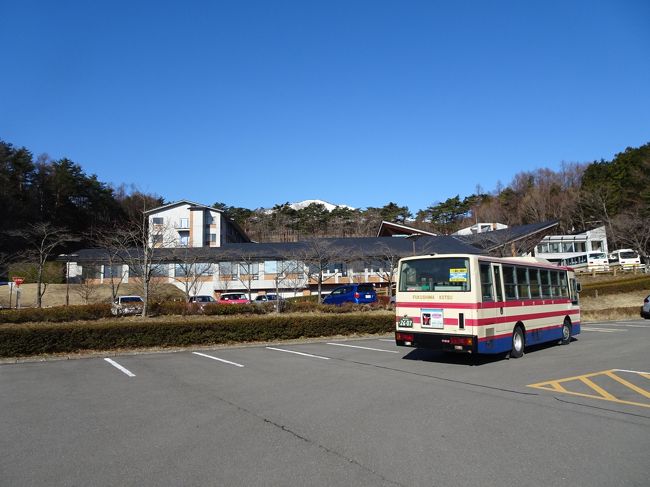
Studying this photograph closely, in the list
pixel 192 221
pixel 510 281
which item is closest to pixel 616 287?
pixel 510 281

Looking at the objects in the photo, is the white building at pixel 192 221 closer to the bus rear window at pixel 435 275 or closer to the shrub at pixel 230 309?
the shrub at pixel 230 309

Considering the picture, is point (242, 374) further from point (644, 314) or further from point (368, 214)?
point (368, 214)

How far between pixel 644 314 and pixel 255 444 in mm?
26668

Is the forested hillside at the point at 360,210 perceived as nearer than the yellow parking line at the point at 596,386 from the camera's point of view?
No

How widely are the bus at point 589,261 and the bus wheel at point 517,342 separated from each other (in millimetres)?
40467

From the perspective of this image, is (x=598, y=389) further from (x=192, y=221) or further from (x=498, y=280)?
(x=192, y=221)

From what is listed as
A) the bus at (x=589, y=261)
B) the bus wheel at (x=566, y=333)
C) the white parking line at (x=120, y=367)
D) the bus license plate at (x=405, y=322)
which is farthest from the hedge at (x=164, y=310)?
the bus at (x=589, y=261)

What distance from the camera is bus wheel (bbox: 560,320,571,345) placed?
46.4 ft

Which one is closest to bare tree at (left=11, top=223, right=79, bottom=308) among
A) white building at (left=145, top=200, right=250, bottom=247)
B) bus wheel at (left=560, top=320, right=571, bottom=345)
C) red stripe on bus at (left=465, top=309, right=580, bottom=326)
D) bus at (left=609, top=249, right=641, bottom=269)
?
white building at (left=145, top=200, right=250, bottom=247)

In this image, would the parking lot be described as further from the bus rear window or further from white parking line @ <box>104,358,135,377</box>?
the bus rear window

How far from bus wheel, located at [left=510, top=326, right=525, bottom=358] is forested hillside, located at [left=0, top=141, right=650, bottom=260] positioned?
3475 centimetres

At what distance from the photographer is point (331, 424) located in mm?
5699

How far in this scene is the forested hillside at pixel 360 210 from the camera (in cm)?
4922

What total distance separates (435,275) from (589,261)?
4914 centimetres
